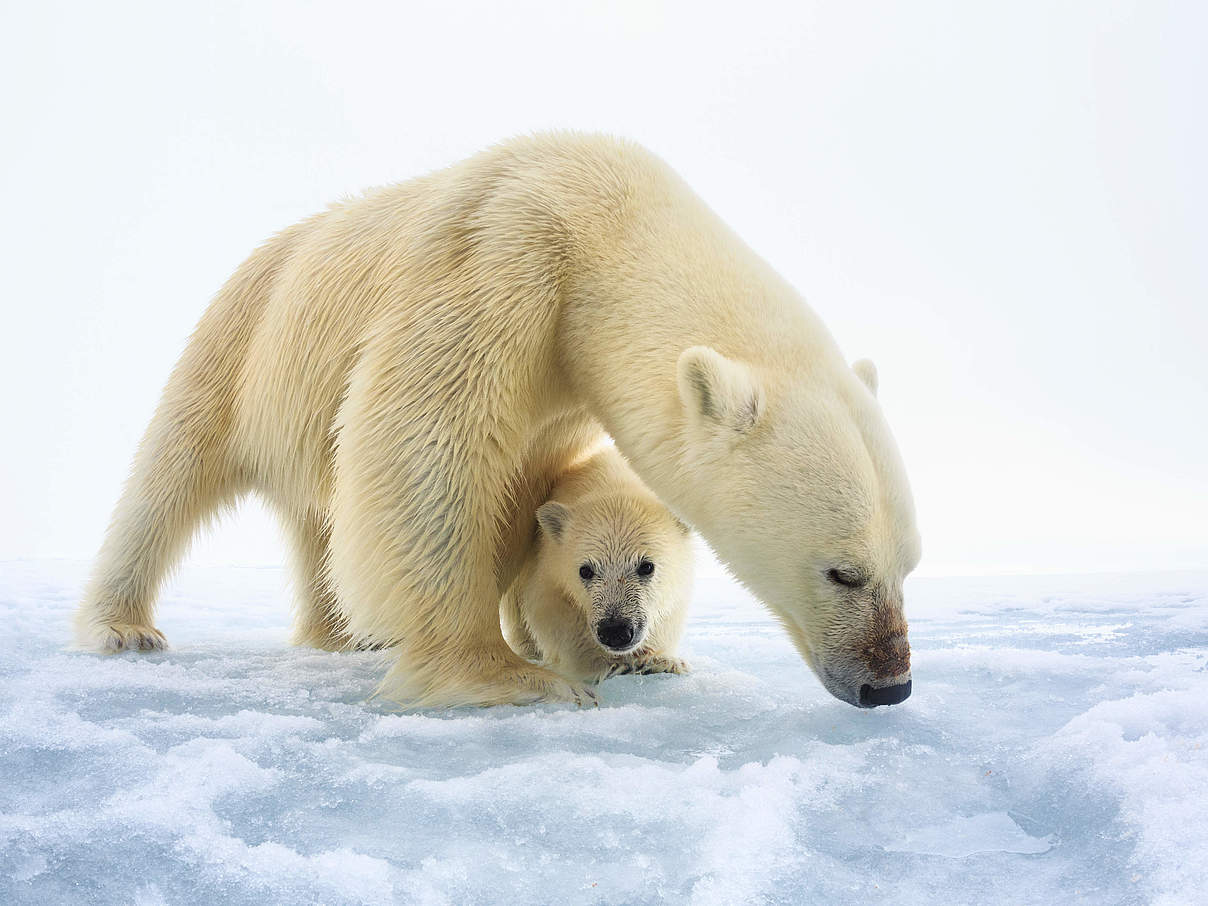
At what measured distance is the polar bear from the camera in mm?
3496

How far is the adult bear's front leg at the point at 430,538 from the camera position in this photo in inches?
116

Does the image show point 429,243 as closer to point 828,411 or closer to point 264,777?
point 828,411

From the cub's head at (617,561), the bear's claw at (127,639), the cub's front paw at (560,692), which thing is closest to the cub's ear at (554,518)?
the cub's head at (617,561)

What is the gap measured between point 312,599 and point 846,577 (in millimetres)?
2659

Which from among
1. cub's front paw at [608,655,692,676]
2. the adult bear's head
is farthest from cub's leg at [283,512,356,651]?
the adult bear's head

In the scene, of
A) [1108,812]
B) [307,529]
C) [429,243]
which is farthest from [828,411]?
[307,529]

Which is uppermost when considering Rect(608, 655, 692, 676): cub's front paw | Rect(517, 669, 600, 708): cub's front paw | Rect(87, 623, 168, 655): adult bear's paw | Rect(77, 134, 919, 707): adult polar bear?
Rect(77, 134, 919, 707): adult polar bear

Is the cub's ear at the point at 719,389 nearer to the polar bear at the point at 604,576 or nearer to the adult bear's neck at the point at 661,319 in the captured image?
the adult bear's neck at the point at 661,319

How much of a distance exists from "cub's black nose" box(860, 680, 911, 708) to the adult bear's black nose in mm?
850

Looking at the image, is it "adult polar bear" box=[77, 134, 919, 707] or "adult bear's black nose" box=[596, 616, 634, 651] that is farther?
"adult bear's black nose" box=[596, 616, 634, 651]

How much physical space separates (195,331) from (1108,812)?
354 centimetres

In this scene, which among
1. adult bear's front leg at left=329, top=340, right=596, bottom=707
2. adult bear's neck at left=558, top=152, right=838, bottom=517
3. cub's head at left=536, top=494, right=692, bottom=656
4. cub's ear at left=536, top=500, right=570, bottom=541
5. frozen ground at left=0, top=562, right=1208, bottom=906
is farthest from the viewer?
cub's ear at left=536, top=500, right=570, bottom=541

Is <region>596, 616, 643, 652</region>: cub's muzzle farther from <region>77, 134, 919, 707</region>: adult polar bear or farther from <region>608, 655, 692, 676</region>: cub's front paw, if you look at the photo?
<region>608, 655, 692, 676</region>: cub's front paw

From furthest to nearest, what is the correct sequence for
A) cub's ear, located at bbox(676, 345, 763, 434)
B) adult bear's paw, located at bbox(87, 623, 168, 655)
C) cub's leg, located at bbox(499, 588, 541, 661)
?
cub's leg, located at bbox(499, 588, 541, 661) < adult bear's paw, located at bbox(87, 623, 168, 655) < cub's ear, located at bbox(676, 345, 763, 434)
